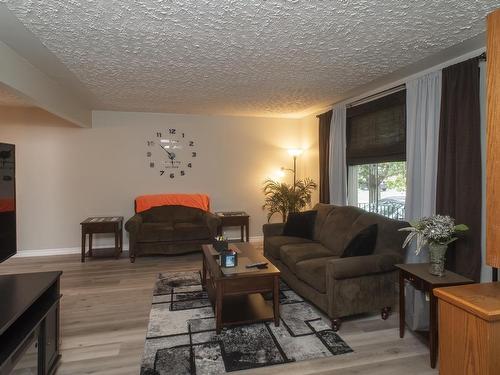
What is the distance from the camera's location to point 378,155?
389cm

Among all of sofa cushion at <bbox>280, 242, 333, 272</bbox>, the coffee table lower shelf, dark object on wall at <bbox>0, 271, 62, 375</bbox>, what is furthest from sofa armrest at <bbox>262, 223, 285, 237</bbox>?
dark object on wall at <bbox>0, 271, 62, 375</bbox>

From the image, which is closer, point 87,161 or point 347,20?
point 347,20

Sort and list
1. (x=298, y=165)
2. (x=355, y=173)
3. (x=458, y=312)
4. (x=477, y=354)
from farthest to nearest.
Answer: (x=298, y=165) < (x=355, y=173) < (x=458, y=312) < (x=477, y=354)

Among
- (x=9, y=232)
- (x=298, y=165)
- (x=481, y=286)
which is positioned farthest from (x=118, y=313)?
(x=298, y=165)

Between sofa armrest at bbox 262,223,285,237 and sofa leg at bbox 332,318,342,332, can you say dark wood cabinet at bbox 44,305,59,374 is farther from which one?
sofa armrest at bbox 262,223,285,237

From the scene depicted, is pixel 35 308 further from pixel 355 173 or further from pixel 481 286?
pixel 355 173

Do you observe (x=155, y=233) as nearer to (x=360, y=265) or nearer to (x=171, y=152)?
(x=171, y=152)

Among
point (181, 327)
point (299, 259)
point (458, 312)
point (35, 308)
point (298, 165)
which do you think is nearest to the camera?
point (458, 312)

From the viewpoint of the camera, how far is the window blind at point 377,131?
3.57m

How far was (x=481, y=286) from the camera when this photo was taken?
5.11 ft

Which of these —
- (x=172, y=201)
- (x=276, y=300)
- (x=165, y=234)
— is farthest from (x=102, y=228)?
(x=276, y=300)

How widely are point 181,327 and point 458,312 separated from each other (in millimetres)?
2049

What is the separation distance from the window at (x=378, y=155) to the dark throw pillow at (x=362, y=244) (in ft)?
3.88

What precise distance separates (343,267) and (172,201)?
354cm
